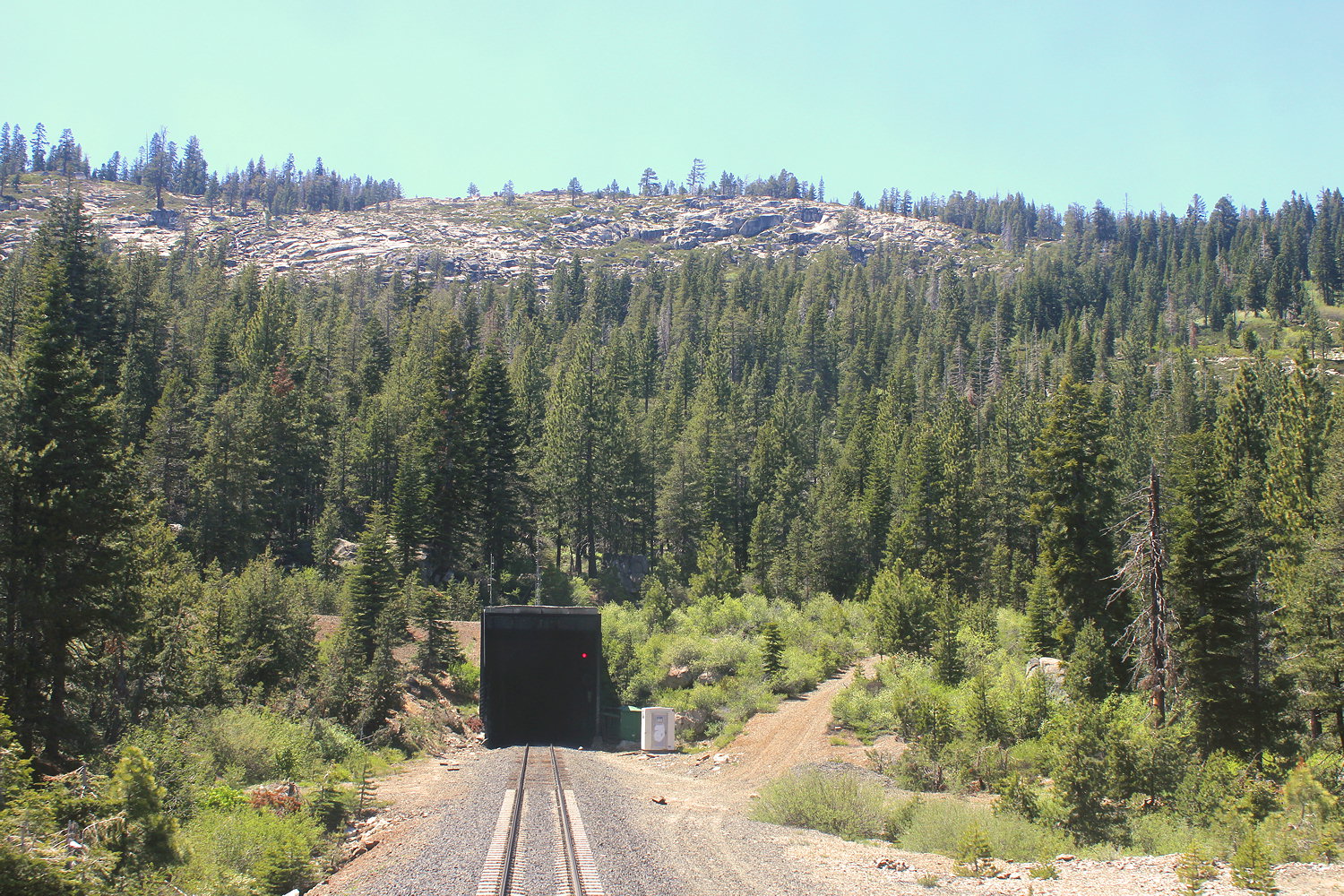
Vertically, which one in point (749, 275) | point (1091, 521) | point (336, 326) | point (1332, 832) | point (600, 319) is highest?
point (749, 275)

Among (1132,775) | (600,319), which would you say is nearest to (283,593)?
(1132,775)

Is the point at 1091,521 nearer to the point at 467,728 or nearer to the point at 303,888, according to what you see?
the point at 467,728

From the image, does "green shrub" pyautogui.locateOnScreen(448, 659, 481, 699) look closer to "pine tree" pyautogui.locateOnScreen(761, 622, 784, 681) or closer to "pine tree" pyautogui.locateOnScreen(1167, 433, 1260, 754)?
"pine tree" pyautogui.locateOnScreen(761, 622, 784, 681)

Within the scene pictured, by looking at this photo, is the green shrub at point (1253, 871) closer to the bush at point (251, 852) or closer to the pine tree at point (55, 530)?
the bush at point (251, 852)

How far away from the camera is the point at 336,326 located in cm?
9388

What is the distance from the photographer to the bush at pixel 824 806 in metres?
16.2

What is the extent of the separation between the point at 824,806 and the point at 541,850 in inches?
241

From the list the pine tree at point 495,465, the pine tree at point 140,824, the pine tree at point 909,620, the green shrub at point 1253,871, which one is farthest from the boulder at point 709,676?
the pine tree at point 140,824

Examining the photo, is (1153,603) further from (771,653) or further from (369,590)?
(369,590)

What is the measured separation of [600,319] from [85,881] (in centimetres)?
13114

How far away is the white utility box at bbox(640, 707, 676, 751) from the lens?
28.1m

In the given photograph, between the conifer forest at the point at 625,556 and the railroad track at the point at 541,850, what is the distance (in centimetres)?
311

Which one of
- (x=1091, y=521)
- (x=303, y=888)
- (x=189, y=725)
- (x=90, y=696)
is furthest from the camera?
(x=1091, y=521)

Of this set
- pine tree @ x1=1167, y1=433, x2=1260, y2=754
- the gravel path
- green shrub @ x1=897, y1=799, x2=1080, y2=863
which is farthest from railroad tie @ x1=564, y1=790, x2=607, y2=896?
pine tree @ x1=1167, y1=433, x2=1260, y2=754
